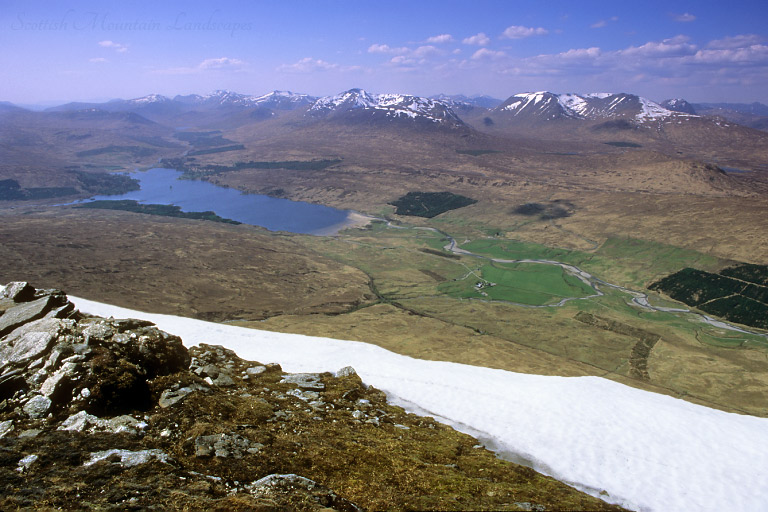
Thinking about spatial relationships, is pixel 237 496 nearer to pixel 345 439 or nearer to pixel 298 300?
pixel 345 439

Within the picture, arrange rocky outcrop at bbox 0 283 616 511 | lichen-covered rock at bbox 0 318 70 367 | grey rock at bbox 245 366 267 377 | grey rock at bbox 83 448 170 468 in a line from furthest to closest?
grey rock at bbox 245 366 267 377, lichen-covered rock at bbox 0 318 70 367, grey rock at bbox 83 448 170 468, rocky outcrop at bbox 0 283 616 511

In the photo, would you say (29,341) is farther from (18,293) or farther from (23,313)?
(18,293)

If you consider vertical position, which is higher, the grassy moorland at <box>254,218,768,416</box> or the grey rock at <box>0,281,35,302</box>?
the grey rock at <box>0,281,35,302</box>

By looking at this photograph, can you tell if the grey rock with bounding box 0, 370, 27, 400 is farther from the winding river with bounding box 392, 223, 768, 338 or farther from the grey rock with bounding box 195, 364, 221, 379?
the winding river with bounding box 392, 223, 768, 338

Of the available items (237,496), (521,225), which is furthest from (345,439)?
(521,225)

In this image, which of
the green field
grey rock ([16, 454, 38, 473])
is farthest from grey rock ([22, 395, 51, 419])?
the green field

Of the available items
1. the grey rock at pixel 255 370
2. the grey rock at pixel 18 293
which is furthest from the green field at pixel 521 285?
the grey rock at pixel 18 293

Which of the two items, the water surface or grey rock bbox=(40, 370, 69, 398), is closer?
grey rock bbox=(40, 370, 69, 398)
